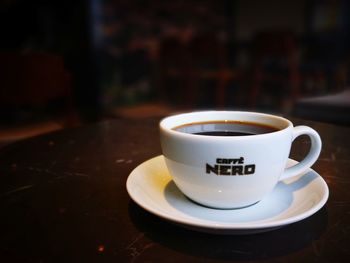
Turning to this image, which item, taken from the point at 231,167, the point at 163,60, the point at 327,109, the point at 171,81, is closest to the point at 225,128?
the point at 231,167

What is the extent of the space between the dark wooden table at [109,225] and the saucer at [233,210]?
0.01 metres

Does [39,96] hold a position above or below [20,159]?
below

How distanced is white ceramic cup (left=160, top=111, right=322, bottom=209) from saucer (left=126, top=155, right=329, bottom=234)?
0.5 inches

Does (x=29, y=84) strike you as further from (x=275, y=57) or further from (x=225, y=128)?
(x=275, y=57)

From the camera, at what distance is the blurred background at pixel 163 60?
5.41ft

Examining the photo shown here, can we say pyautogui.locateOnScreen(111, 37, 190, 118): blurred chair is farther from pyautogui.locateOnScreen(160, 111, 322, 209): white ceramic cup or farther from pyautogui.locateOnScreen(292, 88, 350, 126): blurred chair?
pyautogui.locateOnScreen(160, 111, 322, 209): white ceramic cup

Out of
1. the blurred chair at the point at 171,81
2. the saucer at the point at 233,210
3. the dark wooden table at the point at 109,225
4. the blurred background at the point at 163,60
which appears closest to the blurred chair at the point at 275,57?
Result: the blurred background at the point at 163,60

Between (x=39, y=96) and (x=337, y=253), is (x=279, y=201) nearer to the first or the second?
(x=337, y=253)

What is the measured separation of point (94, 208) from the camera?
0.39 m

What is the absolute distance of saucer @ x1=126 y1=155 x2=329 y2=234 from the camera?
31cm

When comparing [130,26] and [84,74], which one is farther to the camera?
[130,26]

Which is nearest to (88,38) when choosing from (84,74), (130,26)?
(84,74)

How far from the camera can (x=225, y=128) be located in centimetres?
42

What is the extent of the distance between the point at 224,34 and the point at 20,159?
440 centimetres
